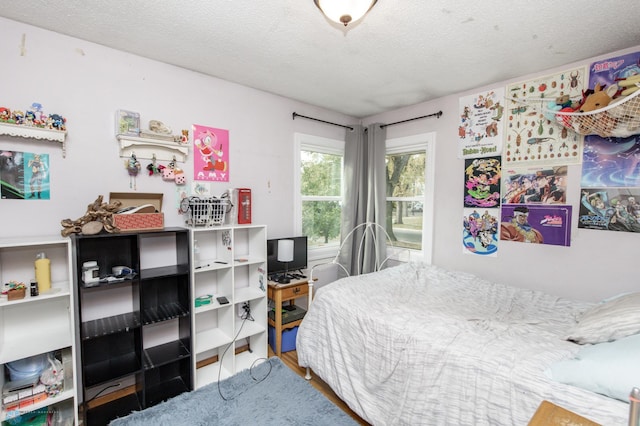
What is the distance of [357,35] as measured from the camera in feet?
5.95

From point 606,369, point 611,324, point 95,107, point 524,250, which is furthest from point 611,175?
point 95,107

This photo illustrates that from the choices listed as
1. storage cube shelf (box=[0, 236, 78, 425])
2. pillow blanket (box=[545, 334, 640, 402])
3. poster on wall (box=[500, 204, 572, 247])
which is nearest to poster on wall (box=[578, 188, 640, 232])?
poster on wall (box=[500, 204, 572, 247])

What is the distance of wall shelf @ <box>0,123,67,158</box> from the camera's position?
167 cm

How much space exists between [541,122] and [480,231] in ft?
3.16

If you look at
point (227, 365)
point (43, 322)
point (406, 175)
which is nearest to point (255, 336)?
point (227, 365)

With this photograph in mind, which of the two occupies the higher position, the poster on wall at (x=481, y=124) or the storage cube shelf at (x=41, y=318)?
the poster on wall at (x=481, y=124)

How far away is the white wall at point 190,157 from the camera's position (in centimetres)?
178

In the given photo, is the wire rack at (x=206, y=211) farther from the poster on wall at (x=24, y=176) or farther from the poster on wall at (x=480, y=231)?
the poster on wall at (x=480, y=231)

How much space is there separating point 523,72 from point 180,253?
9.67 feet

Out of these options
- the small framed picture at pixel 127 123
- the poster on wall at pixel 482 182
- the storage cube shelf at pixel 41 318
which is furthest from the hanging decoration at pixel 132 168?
the poster on wall at pixel 482 182

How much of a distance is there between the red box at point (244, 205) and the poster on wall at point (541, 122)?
2180 millimetres

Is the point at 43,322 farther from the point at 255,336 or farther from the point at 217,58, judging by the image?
the point at 217,58

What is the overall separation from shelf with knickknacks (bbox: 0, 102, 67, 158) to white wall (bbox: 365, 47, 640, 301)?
2.85 m

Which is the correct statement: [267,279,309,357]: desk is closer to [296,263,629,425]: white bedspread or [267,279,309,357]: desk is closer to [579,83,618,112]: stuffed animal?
[296,263,629,425]: white bedspread
